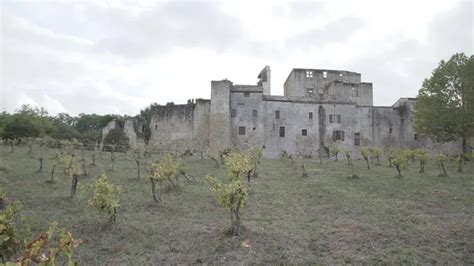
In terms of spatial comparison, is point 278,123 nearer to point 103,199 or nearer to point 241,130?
point 241,130

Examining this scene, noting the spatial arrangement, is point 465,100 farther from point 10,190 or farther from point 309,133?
point 10,190

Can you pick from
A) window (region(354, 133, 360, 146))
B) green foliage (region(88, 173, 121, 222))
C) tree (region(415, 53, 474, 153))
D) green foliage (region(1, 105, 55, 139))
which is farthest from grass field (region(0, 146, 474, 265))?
window (region(354, 133, 360, 146))

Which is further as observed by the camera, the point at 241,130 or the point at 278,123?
the point at 278,123

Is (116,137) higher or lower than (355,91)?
lower

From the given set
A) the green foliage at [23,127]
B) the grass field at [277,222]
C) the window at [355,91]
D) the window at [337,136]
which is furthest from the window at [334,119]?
the green foliage at [23,127]

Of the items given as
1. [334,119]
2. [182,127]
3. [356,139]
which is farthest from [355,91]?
[182,127]

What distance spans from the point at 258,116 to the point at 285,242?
3205 cm

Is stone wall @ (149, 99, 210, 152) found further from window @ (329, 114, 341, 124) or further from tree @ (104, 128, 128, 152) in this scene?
window @ (329, 114, 341, 124)

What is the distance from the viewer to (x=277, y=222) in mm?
11820

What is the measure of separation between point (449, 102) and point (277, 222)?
27.8 meters

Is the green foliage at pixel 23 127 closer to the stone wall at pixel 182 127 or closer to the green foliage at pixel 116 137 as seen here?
the green foliage at pixel 116 137

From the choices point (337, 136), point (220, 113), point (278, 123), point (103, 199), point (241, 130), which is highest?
point (220, 113)

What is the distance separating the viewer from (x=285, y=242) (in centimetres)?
982

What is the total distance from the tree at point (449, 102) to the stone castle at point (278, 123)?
8746 mm
